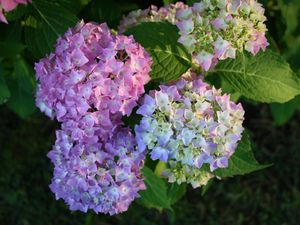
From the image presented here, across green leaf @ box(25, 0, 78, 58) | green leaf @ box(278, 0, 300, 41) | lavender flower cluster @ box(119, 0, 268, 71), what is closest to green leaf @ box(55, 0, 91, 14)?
green leaf @ box(25, 0, 78, 58)

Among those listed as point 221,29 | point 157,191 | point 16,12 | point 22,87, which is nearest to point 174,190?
point 157,191

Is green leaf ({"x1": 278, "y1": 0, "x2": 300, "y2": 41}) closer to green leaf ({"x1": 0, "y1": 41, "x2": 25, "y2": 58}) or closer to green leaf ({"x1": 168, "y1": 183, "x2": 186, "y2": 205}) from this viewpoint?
green leaf ({"x1": 168, "y1": 183, "x2": 186, "y2": 205})

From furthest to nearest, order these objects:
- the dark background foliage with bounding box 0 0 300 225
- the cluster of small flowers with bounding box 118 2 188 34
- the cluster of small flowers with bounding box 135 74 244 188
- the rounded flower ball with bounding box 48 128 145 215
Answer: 1. the dark background foliage with bounding box 0 0 300 225
2. the cluster of small flowers with bounding box 118 2 188 34
3. the rounded flower ball with bounding box 48 128 145 215
4. the cluster of small flowers with bounding box 135 74 244 188

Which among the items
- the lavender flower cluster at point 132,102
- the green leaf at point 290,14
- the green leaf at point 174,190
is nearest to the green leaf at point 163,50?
the lavender flower cluster at point 132,102

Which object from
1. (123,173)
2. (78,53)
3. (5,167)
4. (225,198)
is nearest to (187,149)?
(123,173)

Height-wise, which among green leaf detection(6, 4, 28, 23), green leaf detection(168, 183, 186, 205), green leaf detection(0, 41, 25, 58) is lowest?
green leaf detection(168, 183, 186, 205)

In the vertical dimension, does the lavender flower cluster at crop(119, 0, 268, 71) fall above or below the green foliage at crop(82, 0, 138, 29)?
above

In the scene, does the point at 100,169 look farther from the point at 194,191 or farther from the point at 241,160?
the point at 194,191
